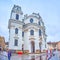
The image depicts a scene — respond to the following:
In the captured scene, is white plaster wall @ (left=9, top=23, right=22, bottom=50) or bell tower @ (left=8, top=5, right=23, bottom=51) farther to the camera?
bell tower @ (left=8, top=5, right=23, bottom=51)

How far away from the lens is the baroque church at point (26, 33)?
7301 millimetres

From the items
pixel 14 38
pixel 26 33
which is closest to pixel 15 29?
pixel 14 38

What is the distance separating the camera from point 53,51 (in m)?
5.78

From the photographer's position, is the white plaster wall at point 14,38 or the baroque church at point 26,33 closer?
the white plaster wall at point 14,38

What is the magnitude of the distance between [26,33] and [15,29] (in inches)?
24.5

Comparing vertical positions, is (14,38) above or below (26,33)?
below

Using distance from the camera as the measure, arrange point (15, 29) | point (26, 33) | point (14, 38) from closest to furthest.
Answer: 1. point (14, 38)
2. point (15, 29)
3. point (26, 33)

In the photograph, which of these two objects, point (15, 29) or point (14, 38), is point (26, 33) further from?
point (14, 38)

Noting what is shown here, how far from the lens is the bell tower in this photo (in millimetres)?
7207

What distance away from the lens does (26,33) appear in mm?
7801

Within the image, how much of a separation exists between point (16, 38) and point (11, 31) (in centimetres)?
43

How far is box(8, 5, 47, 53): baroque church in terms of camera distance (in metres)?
7.30

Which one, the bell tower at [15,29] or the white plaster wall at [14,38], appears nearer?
the white plaster wall at [14,38]

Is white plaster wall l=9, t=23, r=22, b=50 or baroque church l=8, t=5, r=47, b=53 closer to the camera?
white plaster wall l=9, t=23, r=22, b=50
